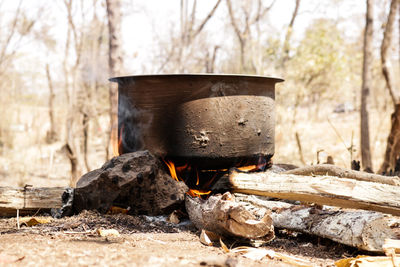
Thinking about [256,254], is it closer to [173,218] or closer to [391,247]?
[391,247]

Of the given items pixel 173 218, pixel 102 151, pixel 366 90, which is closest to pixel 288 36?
pixel 102 151

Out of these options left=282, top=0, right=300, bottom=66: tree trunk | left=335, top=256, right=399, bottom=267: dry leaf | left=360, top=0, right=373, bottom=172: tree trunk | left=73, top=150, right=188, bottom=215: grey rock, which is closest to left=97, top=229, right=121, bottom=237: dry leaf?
left=73, top=150, right=188, bottom=215: grey rock

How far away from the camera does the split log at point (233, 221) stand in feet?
8.33

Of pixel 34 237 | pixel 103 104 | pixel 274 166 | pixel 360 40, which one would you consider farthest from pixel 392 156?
pixel 360 40

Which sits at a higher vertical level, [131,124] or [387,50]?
[387,50]

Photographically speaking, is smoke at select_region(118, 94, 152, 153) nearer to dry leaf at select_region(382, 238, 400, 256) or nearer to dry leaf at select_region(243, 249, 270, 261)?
dry leaf at select_region(243, 249, 270, 261)

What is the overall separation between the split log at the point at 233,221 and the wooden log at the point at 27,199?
1539mm

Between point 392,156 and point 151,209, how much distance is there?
4.01 metres

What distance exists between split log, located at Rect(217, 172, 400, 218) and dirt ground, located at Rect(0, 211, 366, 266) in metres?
0.30

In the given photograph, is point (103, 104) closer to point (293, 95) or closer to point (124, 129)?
point (293, 95)

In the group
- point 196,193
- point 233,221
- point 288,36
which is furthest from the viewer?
point 288,36

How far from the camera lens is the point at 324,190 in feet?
9.23

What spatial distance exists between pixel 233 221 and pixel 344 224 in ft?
2.38

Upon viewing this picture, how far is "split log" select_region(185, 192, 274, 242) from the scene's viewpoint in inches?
100.0
